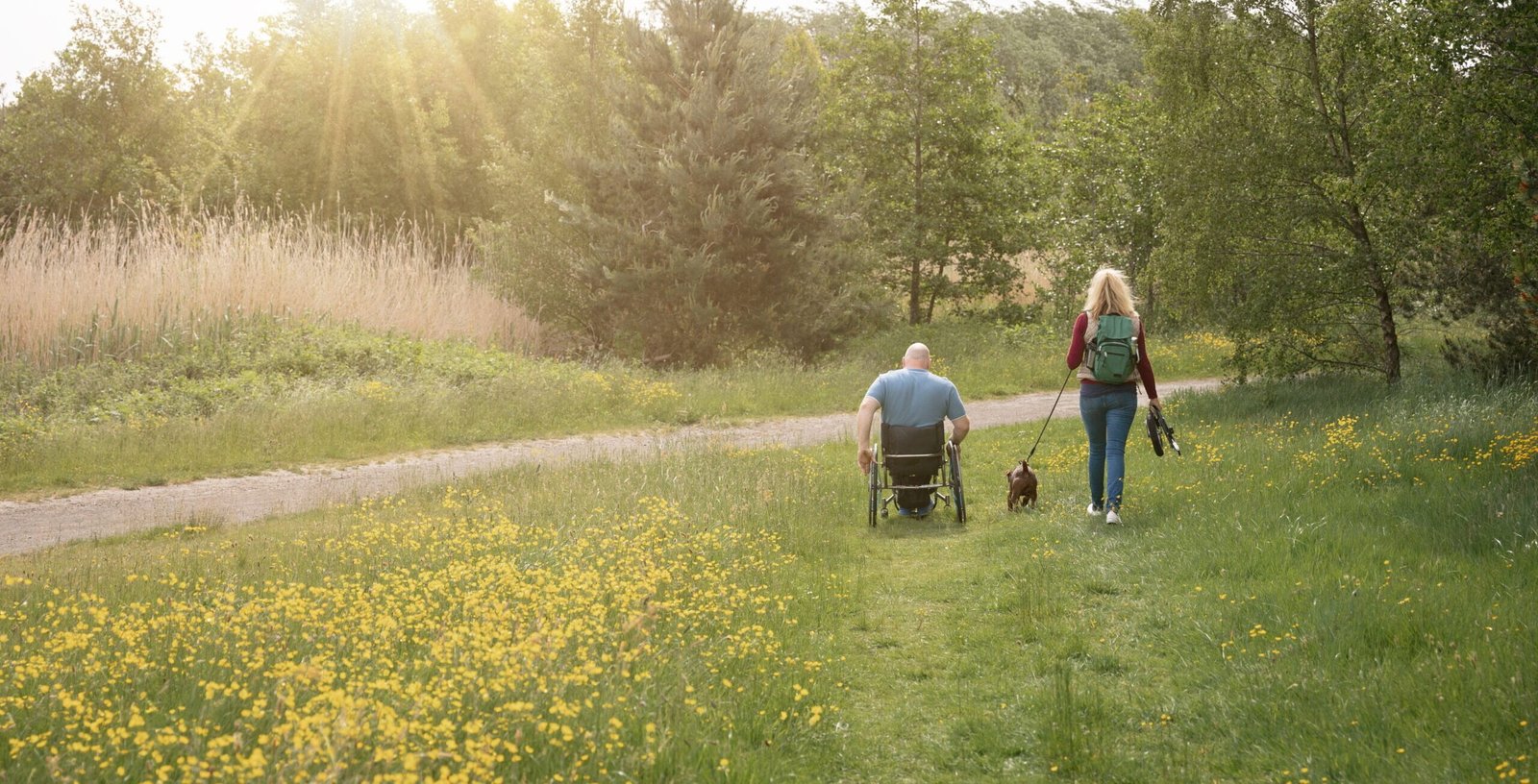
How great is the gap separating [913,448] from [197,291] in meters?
13.9

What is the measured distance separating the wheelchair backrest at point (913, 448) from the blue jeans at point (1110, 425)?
128 centimetres

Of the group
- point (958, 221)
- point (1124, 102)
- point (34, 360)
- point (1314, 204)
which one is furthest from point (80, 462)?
point (1124, 102)

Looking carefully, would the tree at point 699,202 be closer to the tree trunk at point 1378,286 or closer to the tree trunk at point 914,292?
the tree trunk at point 914,292

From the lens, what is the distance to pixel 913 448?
10133 mm

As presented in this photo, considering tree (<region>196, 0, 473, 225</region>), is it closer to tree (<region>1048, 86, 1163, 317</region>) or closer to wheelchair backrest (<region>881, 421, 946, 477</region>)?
tree (<region>1048, 86, 1163, 317</region>)

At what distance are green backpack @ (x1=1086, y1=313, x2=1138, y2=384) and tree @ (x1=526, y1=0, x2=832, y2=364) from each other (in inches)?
554

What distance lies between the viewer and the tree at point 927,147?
27.2m

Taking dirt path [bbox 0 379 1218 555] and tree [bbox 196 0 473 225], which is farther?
tree [bbox 196 0 473 225]

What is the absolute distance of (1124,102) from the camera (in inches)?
1204

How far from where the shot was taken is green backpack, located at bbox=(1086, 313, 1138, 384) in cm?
919

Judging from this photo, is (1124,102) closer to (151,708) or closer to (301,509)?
(301,509)

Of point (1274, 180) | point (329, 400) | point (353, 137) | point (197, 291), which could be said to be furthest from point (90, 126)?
point (1274, 180)

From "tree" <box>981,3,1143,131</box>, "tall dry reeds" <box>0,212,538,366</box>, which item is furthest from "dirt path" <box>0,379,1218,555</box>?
"tree" <box>981,3,1143,131</box>

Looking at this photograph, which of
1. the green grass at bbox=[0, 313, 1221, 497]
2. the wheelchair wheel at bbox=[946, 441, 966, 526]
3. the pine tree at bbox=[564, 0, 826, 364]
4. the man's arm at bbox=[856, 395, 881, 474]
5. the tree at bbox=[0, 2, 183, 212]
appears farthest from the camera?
the tree at bbox=[0, 2, 183, 212]
